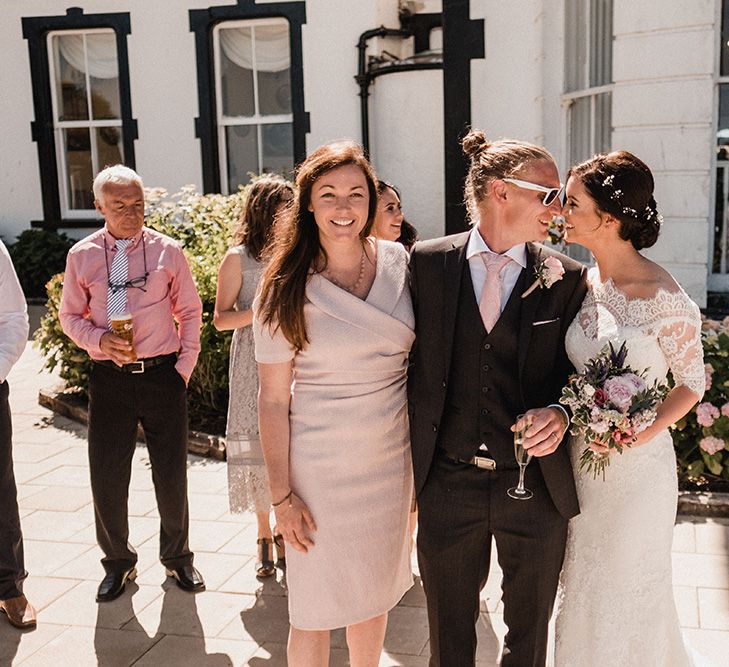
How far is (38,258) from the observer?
1262 cm

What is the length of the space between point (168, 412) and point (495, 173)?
225cm

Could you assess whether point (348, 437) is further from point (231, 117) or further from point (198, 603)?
point (231, 117)

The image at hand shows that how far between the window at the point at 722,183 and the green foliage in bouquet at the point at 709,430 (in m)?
2.10

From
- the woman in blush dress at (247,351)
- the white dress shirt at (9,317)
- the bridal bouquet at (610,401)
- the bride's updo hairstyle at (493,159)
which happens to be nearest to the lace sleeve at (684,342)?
the bridal bouquet at (610,401)

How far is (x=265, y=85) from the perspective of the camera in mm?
12344

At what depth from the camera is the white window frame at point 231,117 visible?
12117 mm

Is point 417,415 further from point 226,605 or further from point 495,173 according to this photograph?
point 226,605

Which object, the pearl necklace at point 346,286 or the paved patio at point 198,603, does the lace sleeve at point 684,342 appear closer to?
the pearl necklace at point 346,286

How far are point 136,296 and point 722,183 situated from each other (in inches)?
196

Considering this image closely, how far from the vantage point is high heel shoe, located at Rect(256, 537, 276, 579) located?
15.0 feet

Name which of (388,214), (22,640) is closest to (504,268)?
(388,214)

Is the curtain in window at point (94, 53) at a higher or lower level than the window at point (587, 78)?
higher

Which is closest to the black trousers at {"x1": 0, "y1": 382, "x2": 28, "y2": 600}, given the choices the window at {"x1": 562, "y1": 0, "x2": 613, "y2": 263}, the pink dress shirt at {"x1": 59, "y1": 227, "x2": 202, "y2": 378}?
the pink dress shirt at {"x1": 59, "y1": 227, "x2": 202, "y2": 378}

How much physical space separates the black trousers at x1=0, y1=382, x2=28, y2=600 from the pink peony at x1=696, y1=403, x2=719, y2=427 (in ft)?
12.0
